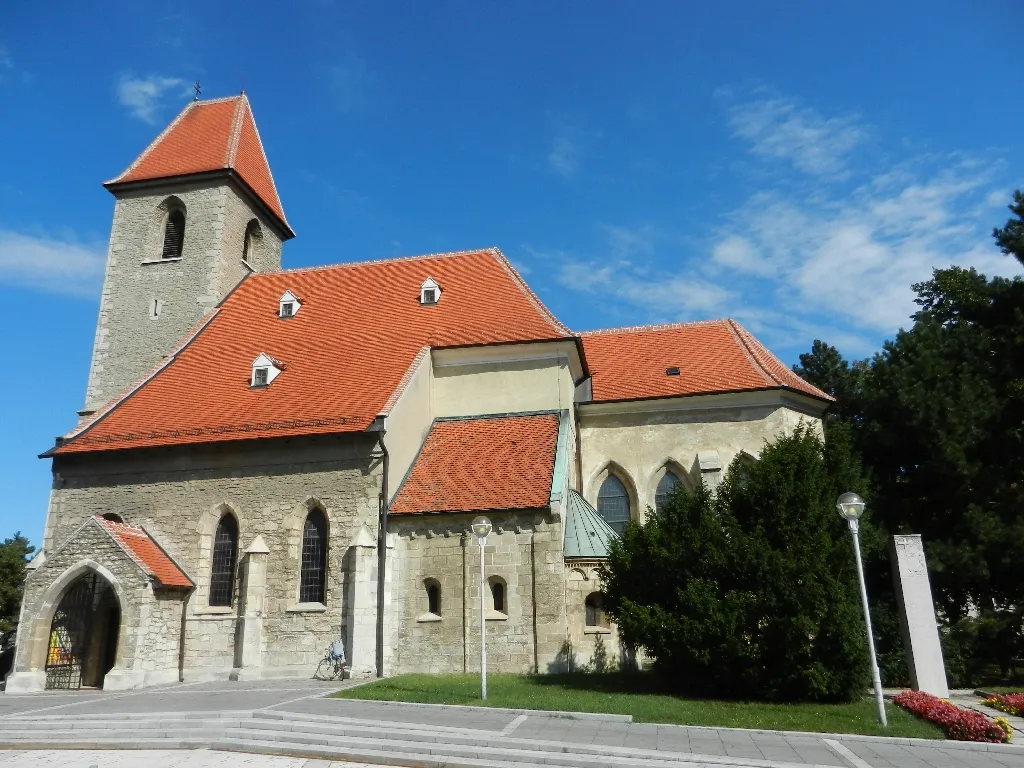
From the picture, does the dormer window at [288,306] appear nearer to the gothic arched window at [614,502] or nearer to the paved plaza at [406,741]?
the gothic arched window at [614,502]

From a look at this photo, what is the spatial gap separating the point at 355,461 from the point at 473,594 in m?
4.26

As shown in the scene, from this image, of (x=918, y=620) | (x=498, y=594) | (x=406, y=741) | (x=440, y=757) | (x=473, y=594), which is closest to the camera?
(x=440, y=757)

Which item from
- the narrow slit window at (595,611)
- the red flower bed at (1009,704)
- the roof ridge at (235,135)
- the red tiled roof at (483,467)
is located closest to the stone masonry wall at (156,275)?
the roof ridge at (235,135)

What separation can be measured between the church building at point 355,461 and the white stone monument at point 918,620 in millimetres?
4096

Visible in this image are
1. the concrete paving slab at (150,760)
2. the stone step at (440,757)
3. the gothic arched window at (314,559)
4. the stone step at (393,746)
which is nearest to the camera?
the stone step at (440,757)

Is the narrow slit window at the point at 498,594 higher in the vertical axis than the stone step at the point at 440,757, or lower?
higher

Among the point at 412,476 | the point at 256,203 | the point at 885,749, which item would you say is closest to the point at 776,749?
the point at 885,749

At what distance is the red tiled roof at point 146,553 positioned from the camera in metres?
17.1

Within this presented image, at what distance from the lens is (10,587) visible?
34.7m

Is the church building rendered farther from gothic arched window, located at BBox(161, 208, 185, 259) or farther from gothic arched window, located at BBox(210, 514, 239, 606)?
gothic arched window, located at BBox(161, 208, 185, 259)

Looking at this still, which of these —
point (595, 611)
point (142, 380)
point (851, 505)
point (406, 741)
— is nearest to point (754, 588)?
point (851, 505)

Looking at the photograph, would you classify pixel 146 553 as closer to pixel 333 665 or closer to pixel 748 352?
pixel 333 665

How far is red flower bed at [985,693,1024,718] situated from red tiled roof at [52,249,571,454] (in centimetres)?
1228

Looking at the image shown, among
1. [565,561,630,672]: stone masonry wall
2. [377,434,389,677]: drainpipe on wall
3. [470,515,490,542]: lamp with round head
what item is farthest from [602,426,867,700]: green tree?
[377,434,389,677]: drainpipe on wall
